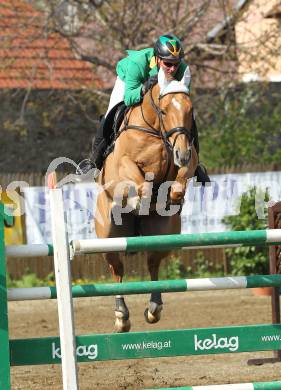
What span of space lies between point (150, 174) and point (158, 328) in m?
3.15

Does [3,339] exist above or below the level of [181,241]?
below

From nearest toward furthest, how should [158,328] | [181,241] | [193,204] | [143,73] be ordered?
1. [181,241]
2. [143,73]
3. [158,328]
4. [193,204]

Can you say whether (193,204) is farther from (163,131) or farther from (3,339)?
(3,339)

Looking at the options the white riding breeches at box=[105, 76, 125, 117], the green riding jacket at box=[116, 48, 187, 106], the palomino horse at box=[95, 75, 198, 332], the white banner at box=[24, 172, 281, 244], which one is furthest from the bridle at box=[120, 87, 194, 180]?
the white banner at box=[24, 172, 281, 244]

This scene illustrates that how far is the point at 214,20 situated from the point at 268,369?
10.9 meters

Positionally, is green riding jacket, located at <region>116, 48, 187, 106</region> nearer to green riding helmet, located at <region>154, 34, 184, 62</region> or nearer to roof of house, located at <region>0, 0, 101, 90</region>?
green riding helmet, located at <region>154, 34, 184, 62</region>

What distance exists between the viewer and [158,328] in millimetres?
9680

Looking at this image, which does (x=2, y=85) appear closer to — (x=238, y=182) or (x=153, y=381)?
(x=238, y=182)

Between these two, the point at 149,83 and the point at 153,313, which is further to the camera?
the point at 149,83

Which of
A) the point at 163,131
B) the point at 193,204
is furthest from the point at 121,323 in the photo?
the point at 193,204

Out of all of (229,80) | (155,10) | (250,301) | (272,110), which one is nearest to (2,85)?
(155,10)

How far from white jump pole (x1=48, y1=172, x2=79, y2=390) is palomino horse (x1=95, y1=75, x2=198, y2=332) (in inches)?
72.5

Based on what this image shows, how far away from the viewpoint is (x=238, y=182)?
14.4 m

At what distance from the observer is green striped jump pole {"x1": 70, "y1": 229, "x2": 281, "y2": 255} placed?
15.8 ft
